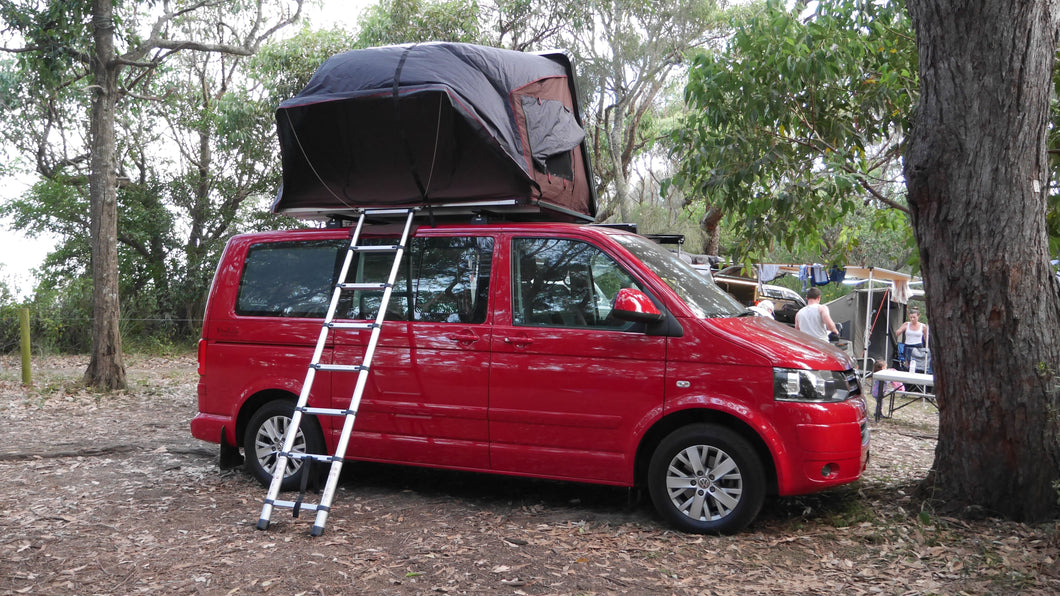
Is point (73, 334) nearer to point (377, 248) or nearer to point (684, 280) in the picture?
point (377, 248)

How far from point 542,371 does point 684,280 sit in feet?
3.81

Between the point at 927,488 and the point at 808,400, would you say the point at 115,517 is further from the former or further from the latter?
the point at 927,488

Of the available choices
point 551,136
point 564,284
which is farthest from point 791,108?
point 564,284

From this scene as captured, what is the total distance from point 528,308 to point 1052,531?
3.35 metres

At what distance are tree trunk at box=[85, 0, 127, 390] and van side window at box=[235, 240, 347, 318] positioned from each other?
611 centimetres

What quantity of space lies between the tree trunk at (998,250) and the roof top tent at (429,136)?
270 cm

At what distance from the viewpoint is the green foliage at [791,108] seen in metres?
7.24

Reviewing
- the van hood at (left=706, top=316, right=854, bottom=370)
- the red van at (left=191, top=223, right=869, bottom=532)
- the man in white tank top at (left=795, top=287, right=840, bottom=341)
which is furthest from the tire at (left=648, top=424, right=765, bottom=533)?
the man in white tank top at (left=795, top=287, right=840, bottom=341)

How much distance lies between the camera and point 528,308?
5.55 meters

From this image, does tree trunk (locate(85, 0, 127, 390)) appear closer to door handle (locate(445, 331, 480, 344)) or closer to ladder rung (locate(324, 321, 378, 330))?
ladder rung (locate(324, 321, 378, 330))

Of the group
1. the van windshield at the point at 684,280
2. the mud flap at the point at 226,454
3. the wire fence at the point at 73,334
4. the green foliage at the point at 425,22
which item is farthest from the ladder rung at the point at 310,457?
the green foliage at the point at 425,22

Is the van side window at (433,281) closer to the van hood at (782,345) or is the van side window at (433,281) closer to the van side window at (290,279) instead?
the van side window at (290,279)

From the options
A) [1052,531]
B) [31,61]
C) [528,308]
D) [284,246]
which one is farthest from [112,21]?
[1052,531]

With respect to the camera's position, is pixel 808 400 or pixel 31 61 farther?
pixel 31 61
